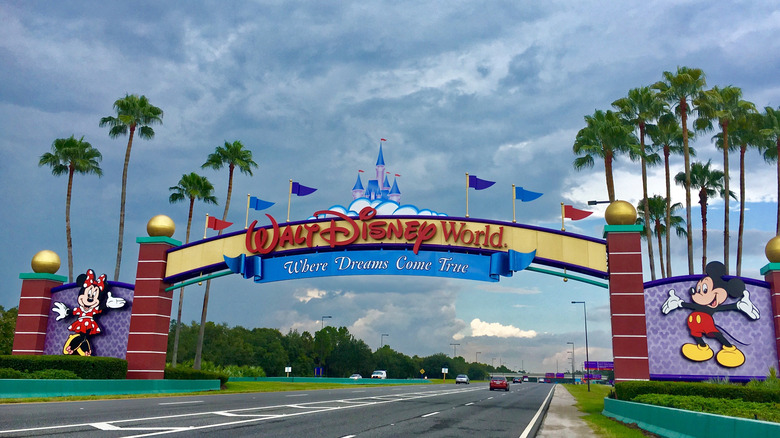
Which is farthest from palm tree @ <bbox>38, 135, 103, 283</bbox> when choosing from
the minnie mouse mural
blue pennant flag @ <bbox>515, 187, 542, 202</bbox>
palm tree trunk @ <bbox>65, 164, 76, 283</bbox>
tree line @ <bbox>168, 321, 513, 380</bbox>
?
tree line @ <bbox>168, 321, 513, 380</bbox>

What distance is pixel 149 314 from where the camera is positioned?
103 feet

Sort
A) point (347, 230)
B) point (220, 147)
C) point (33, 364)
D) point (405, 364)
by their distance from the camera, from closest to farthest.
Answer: point (33, 364), point (347, 230), point (220, 147), point (405, 364)

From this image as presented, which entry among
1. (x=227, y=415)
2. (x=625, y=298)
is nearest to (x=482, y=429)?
(x=227, y=415)

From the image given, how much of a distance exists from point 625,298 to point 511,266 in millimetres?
5253

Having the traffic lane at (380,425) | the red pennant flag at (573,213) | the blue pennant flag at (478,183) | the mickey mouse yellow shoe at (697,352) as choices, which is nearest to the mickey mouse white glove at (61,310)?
the traffic lane at (380,425)

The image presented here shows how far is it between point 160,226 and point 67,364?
8678 mm

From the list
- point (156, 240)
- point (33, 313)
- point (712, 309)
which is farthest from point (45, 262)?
point (712, 309)

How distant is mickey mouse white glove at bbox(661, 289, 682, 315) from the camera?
25453mm

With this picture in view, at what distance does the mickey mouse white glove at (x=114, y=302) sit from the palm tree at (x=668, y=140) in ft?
120

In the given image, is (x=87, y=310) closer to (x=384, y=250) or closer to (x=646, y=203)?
(x=384, y=250)

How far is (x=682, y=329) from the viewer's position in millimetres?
25297

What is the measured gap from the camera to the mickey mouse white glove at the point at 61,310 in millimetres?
33062

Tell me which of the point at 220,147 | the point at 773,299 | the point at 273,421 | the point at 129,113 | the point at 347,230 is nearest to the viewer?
the point at 273,421

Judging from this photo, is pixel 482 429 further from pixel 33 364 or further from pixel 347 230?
pixel 33 364
